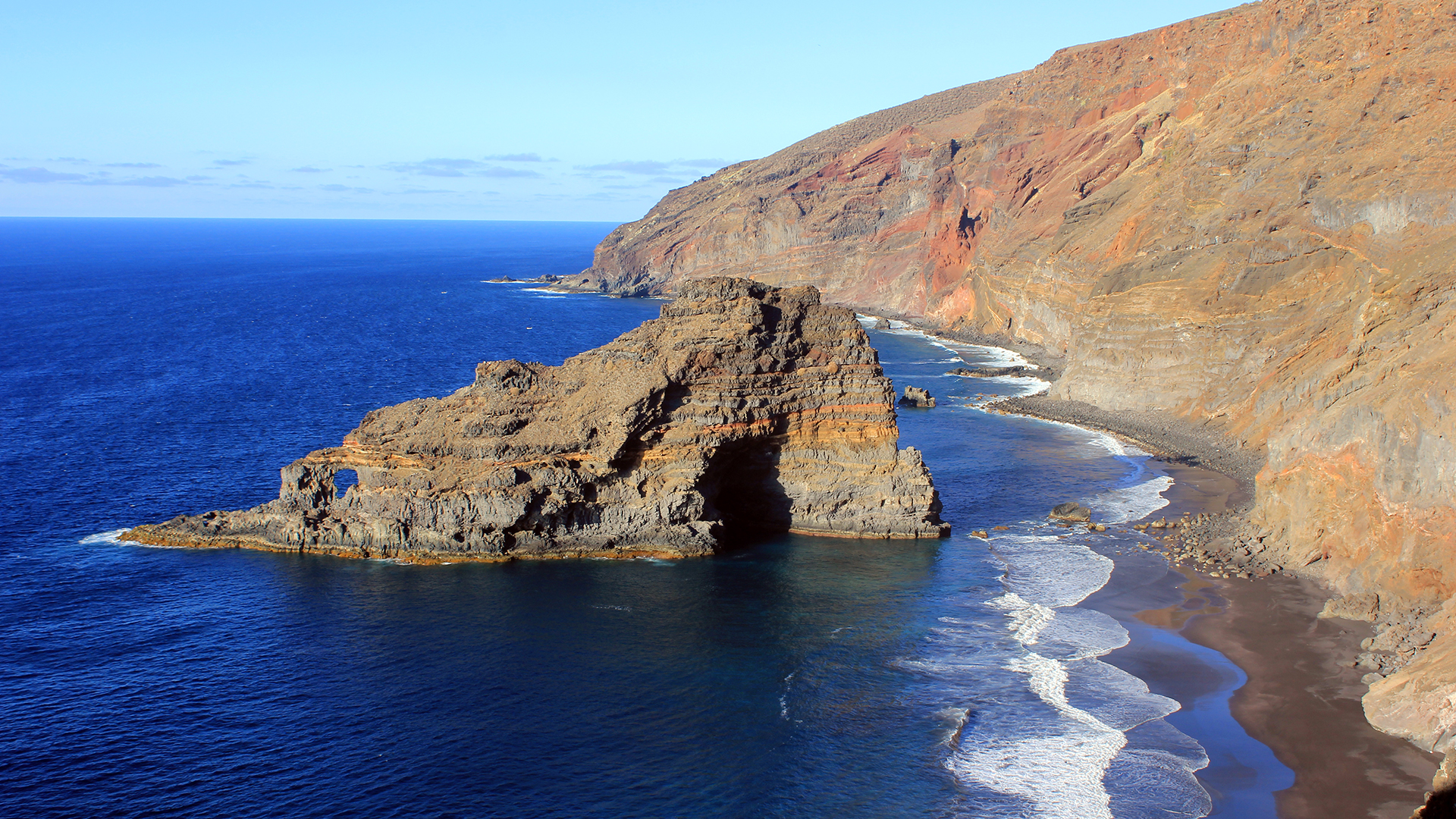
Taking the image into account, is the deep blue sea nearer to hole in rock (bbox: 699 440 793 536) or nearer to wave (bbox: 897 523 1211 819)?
wave (bbox: 897 523 1211 819)

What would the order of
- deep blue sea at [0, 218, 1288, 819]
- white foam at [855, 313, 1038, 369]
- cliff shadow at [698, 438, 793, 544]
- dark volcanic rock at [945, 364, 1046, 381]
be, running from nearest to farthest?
1. deep blue sea at [0, 218, 1288, 819]
2. cliff shadow at [698, 438, 793, 544]
3. dark volcanic rock at [945, 364, 1046, 381]
4. white foam at [855, 313, 1038, 369]

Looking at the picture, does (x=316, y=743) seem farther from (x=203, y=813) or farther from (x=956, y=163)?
(x=956, y=163)

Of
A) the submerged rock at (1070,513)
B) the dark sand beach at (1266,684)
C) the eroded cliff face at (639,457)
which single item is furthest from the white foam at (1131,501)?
the eroded cliff face at (639,457)

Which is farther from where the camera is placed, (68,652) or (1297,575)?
(1297,575)

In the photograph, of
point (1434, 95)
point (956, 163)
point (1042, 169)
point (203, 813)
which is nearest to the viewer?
point (203, 813)

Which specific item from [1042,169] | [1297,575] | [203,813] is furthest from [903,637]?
[1042,169]

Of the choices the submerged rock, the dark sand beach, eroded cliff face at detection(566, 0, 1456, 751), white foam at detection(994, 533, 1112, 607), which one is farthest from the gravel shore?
white foam at detection(994, 533, 1112, 607)

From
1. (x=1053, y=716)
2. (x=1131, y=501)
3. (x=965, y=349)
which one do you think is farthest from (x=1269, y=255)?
(x=965, y=349)

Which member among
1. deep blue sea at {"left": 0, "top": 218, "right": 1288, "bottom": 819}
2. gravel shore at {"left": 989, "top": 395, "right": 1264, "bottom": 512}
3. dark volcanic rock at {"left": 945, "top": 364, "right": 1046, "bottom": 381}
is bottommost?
deep blue sea at {"left": 0, "top": 218, "right": 1288, "bottom": 819}
